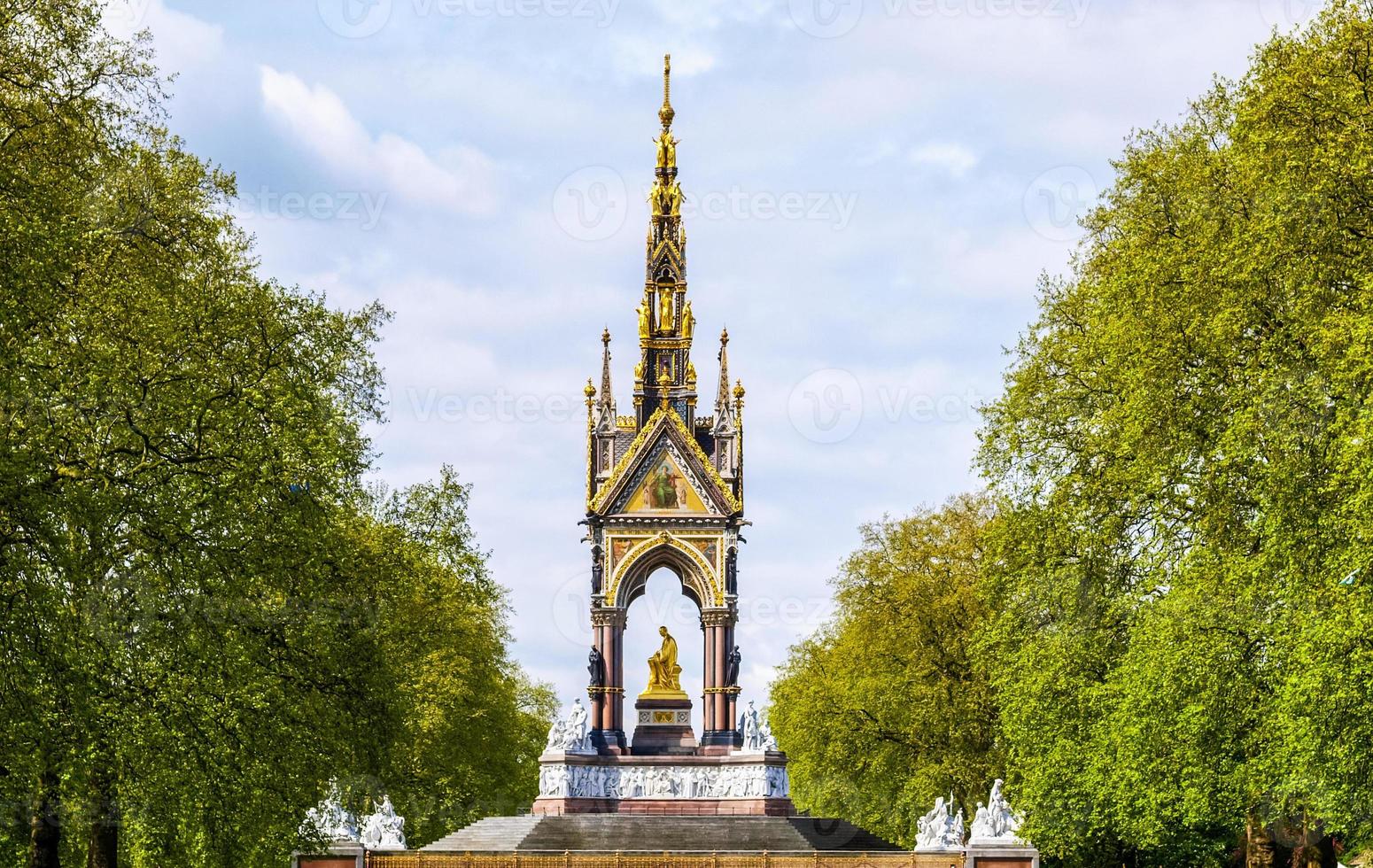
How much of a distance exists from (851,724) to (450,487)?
62.1ft

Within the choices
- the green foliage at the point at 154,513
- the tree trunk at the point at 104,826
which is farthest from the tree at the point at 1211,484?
the tree trunk at the point at 104,826

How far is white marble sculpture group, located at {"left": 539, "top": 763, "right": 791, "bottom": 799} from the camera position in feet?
148

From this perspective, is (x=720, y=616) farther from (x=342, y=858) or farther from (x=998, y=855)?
(x=342, y=858)

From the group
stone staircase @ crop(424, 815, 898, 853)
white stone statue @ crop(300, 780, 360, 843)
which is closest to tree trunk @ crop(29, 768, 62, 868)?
white stone statue @ crop(300, 780, 360, 843)

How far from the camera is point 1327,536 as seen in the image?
26531 millimetres

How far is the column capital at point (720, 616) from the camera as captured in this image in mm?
47438

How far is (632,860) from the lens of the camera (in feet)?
128

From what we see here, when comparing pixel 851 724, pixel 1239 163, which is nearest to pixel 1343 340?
pixel 1239 163

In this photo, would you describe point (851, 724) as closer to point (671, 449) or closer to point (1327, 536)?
point (671, 449)

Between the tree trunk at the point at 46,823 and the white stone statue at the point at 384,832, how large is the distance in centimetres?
1200

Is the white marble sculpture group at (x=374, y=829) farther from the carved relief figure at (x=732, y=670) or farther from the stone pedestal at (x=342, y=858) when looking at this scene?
the carved relief figure at (x=732, y=670)

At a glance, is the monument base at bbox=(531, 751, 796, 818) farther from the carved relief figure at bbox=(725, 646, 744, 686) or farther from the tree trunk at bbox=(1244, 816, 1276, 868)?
the tree trunk at bbox=(1244, 816, 1276, 868)

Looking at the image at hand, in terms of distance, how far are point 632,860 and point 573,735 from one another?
6731 mm

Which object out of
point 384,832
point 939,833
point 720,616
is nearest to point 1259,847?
point 939,833
